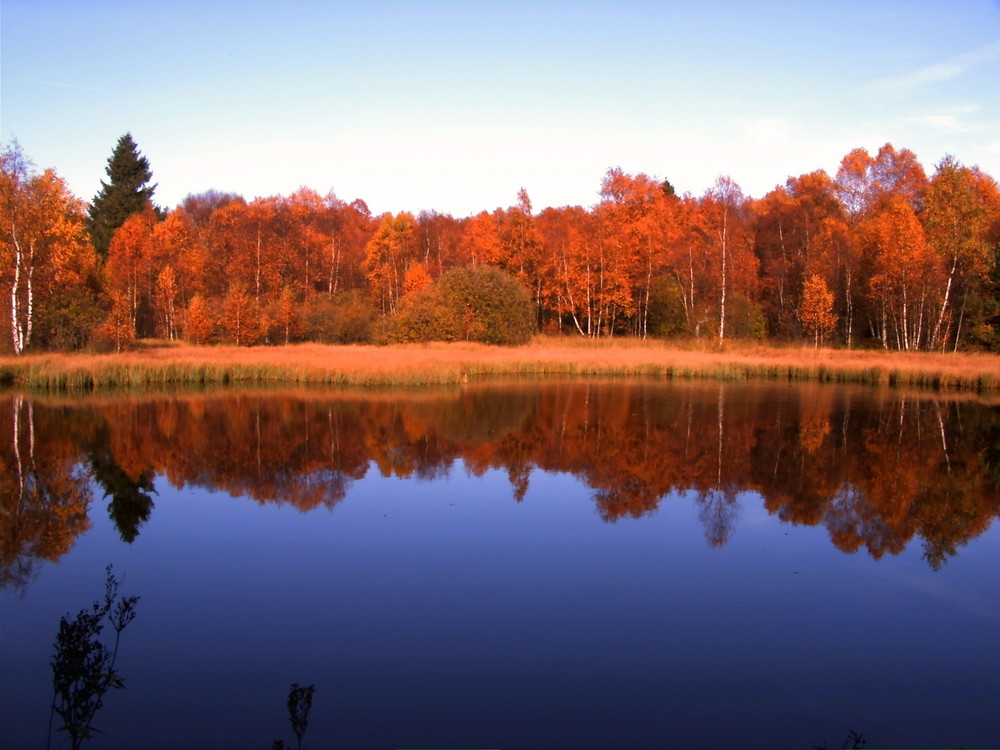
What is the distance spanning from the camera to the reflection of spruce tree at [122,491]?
10344 millimetres

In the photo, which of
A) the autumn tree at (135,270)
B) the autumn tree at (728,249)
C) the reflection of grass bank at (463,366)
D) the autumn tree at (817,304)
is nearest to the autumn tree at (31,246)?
the reflection of grass bank at (463,366)

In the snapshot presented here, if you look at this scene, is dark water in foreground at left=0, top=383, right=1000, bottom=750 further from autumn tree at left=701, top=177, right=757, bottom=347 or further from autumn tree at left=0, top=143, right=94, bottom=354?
autumn tree at left=701, top=177, right=757, bottom=347

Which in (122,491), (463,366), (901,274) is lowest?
(122,491)

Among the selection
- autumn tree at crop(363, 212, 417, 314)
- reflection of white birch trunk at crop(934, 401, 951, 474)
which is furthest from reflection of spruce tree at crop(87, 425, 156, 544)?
autumn tree at crop(363, 212, 417, 314)

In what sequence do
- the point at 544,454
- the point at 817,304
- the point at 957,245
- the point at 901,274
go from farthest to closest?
1. the point at 817,304
2. the point at 901,274
3. the point at 957,245
4. the point at 544,454

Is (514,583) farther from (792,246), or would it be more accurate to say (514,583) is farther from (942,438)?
(792,246)

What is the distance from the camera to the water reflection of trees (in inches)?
433

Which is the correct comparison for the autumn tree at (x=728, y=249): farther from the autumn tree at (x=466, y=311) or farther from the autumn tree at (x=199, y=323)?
the autumn tree at (x=199, y=323)

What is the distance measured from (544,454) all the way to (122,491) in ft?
23.9

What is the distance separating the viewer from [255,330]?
112ft

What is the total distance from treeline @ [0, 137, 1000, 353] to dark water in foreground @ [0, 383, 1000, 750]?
17.0 meters

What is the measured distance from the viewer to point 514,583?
323 inches

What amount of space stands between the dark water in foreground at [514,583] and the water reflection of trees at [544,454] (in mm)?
92

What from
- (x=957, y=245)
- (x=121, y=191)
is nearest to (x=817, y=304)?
(x=957, y=245)
